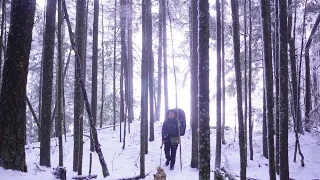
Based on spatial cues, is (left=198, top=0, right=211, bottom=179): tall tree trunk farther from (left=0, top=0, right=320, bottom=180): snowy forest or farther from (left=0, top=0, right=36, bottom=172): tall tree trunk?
(left=0, top=0, right=36, bottom=172): tall tree trunk

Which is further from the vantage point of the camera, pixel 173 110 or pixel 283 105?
pixel 173 110

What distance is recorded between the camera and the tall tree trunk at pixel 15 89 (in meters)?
6.62

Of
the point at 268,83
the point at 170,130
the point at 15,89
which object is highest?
the point at 268,83

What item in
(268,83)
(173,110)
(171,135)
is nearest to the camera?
(268,83)

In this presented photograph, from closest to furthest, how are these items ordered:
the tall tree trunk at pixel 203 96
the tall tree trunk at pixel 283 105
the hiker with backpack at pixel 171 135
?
the tall tree trunk at pixel 203 96, the tall tree trunk at pixel 283 105, the hiker with backpack at pixel 171 135

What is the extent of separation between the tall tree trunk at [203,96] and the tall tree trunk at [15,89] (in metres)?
4.02

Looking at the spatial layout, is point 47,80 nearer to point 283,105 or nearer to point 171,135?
point 171,135

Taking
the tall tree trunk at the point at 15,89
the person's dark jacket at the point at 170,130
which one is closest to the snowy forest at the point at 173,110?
the tall tree trunk at the point at 15,89

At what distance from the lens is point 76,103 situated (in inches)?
389

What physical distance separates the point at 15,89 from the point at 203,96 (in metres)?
4.22

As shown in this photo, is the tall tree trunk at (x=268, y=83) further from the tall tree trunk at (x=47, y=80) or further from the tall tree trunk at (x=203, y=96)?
the tall tree trunk at (x=47, y=80)

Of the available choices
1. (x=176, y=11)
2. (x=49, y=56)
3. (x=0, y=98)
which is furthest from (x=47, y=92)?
(x=176, y=11)

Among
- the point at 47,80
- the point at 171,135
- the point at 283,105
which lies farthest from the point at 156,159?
the point at 283,105

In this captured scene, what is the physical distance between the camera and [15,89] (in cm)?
680
